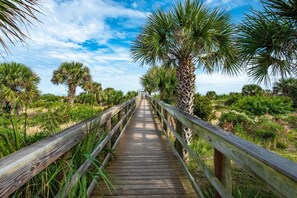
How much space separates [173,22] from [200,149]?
11.7ft

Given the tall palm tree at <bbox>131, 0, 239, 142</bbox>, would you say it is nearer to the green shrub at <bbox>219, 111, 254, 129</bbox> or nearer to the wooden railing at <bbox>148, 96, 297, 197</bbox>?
the wooden railing at <bbox>148, 96, 297, 197</bbox>

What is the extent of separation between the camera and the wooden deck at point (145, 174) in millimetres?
2654

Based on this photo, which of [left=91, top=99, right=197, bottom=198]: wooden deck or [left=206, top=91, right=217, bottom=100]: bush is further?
[left=206, top=91, right=217, bottom=100]: bush

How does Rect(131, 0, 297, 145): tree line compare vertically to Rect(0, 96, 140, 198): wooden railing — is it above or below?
above

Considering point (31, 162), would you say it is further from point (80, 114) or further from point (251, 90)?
point (251, 90)

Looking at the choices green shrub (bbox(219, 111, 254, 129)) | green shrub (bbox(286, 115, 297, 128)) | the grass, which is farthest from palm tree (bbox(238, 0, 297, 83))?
green shrub (bbox(286, 115, 297, 128))

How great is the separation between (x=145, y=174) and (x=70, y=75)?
2576cm

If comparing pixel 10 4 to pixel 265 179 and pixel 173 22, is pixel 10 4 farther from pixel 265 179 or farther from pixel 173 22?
pixel 173 22

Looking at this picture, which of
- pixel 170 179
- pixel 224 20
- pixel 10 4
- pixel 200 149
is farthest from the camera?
pixel 200 149

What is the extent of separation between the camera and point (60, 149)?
5.32 ft

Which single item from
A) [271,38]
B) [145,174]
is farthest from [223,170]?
[271,38]

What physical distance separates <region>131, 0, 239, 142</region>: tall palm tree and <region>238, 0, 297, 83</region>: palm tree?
1.00 m

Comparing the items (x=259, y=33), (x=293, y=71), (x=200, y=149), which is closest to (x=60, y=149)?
(x=259, y=33)

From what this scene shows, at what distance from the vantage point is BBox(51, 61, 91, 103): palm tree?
2660 cm
